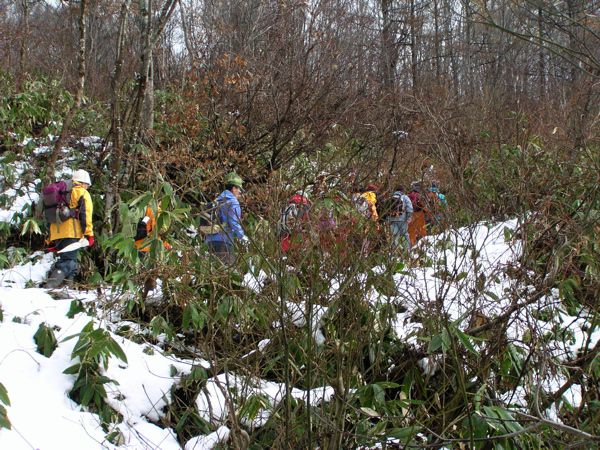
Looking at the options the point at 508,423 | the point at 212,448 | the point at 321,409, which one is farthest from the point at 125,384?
the point at 508,423

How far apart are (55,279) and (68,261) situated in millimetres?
408

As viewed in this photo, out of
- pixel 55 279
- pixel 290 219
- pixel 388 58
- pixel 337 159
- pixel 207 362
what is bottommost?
pixel 207 362

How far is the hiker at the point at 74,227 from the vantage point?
6469 mm

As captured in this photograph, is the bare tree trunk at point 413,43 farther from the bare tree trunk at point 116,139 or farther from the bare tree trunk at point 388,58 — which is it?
the bare tree trunk at point 116,139

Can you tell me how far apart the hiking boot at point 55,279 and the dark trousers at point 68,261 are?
7 centimetres

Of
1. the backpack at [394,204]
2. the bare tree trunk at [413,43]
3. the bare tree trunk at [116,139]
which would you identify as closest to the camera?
the backpack at [394,204]

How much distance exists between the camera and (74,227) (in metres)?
6.57

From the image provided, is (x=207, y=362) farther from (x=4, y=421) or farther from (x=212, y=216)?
(x=4, y=421)

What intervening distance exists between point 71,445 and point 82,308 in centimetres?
116

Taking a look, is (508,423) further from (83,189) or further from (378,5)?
(378,5)

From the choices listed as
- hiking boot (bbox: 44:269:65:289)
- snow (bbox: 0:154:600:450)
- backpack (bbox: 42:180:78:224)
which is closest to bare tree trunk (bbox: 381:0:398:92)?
backpack (bbox: 42:180:78:224)

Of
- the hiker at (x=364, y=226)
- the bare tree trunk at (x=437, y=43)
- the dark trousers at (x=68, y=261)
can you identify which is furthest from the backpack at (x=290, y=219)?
the bare tree trunk at (x=437, y=43)

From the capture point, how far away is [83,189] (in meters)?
6.55

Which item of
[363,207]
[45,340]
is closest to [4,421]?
[45,340]
